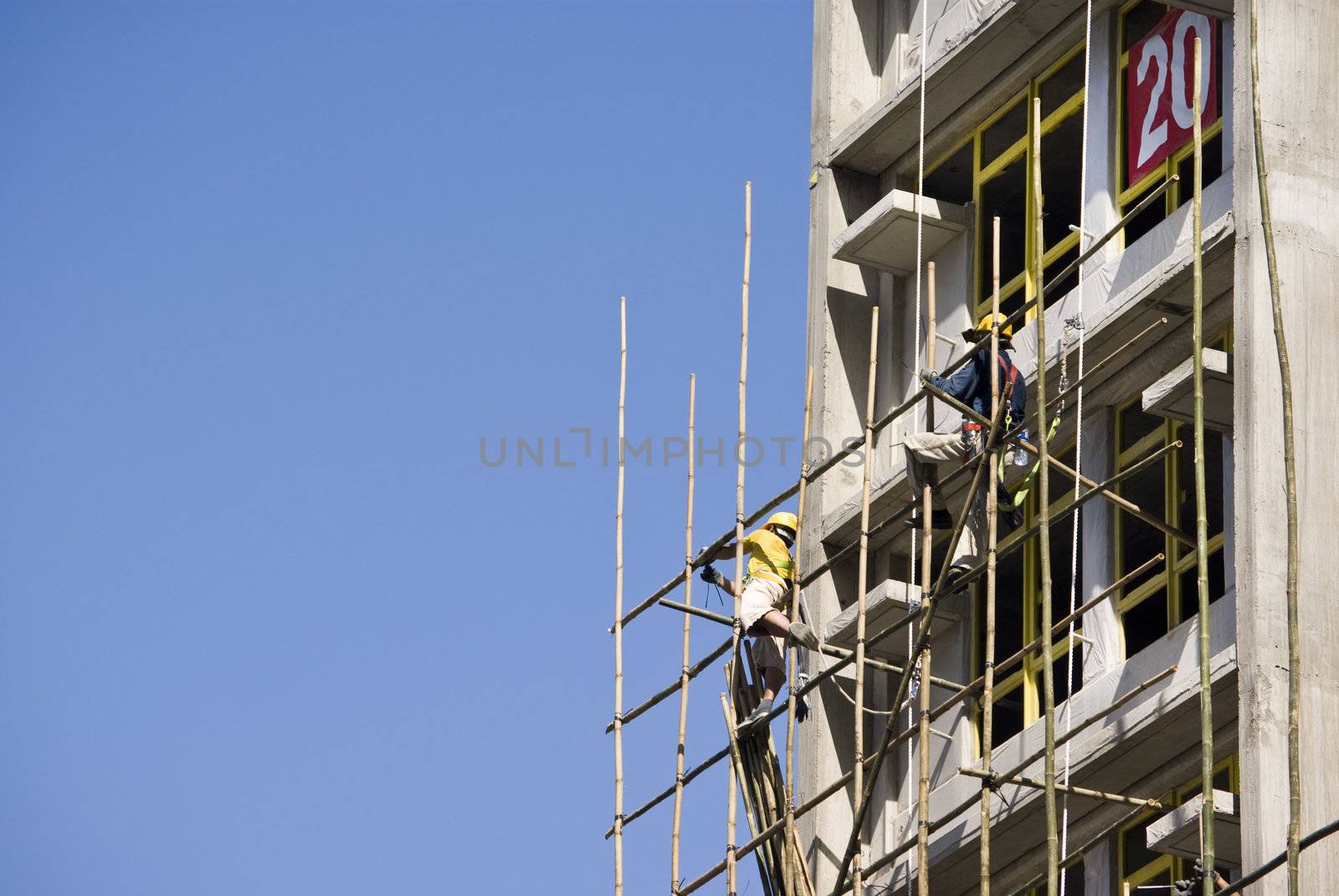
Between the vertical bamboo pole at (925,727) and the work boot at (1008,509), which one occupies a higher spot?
the work boot at (1008,509)

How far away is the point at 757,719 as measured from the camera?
16.0m

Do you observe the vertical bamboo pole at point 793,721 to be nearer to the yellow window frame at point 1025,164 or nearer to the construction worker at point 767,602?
the construction worker at point 767,602

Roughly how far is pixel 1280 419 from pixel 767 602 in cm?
410

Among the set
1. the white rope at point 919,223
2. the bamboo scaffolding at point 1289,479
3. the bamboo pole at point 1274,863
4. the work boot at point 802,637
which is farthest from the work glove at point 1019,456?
the bamboo pole at point 1274,863

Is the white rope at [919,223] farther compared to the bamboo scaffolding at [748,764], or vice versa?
the white rope at [919,223]

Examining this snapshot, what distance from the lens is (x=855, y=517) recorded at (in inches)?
742

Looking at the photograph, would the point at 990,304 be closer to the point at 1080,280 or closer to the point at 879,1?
the point at 1080,280

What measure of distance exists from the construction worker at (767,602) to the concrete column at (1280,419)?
359cm

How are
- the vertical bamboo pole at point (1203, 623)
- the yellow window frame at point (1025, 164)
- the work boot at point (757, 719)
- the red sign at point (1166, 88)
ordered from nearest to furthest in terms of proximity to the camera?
the vertical bamboo pole at point (1203, 623) < the work boot at point (757, 719) < the red sign at point (1166, 88) < the yellow window frame at point (1025, 164)

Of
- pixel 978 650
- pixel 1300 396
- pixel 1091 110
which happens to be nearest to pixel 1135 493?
pixel 978 650

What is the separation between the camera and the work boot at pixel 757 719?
1605cm

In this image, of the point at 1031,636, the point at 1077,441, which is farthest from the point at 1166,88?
the point at 1031,636

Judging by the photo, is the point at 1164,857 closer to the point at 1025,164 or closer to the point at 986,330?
the point at 986,330

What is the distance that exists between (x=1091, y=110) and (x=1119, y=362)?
239 centimetres
